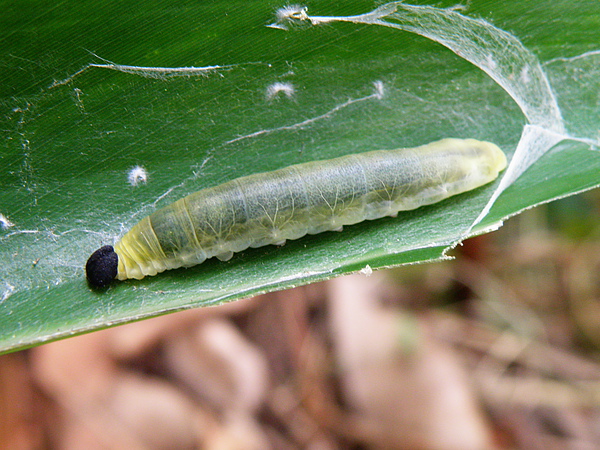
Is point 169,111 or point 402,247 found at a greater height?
point 169,111

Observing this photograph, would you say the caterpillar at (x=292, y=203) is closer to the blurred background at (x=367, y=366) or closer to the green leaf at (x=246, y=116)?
the green leaf at (x=246, y=116)

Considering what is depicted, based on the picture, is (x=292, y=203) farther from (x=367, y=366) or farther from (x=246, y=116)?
(x=367, y=366)

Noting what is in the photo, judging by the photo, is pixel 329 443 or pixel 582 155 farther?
pixel 329 443

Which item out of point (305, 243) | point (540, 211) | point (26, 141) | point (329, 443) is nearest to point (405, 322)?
point (329, 443)

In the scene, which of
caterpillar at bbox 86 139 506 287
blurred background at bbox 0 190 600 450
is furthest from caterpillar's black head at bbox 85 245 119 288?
blurred background at bbox 0 190 600 450

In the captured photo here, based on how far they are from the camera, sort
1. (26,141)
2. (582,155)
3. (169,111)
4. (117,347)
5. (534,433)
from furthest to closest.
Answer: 1. (534,433)
2. (117,347)
3. (582,155)
4. (169,111)
5. (26,141)

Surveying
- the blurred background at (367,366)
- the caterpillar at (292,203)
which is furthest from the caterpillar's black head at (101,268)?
the blurred background at (367,366)

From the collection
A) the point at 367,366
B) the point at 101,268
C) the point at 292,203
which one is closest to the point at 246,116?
the point at 292,203

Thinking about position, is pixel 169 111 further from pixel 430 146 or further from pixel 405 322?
pixel 405 322
